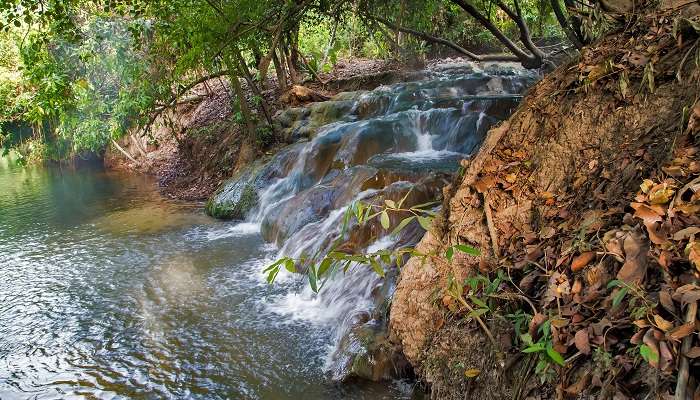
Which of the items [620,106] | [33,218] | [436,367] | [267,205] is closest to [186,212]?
[267,205]

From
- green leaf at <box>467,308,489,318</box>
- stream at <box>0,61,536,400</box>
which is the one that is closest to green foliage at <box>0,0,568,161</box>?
green leaf at <box>467,308,489,318</box>

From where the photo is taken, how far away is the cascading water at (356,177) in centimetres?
490

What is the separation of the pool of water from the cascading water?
281 millimetres

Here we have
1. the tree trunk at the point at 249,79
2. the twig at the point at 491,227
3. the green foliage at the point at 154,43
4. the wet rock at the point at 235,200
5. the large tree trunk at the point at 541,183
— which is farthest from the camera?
the tree trunk at the point at 249,79

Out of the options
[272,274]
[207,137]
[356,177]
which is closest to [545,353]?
[272,274]

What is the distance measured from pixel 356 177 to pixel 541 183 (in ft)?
14.0

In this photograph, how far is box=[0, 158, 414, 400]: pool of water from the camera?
421 cm

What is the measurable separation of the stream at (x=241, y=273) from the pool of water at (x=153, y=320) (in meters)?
0.02

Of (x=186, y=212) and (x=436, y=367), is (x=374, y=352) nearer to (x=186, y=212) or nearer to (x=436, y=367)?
(x=436, y=367)

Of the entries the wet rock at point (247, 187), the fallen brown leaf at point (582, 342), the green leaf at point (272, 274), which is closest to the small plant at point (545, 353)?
the fallen brown leaf at point (582, 342)

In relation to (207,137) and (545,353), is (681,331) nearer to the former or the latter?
(545,353)

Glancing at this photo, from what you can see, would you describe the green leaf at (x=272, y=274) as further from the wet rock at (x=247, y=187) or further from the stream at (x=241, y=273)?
the wet rock at (x=247, y=187)

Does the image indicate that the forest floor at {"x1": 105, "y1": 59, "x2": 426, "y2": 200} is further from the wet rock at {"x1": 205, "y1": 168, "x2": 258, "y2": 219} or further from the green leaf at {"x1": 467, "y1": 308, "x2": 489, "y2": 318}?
the green leaf at {"x1": 467, "y1": 308, "x2": 489, "y2": 318}

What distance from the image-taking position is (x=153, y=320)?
543 centimetres
